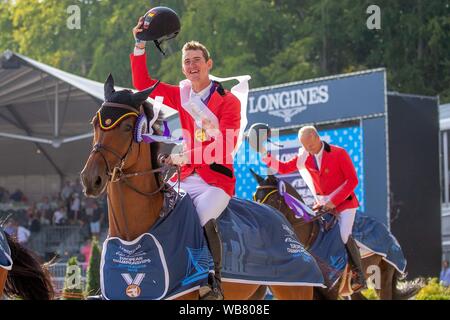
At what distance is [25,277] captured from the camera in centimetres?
791

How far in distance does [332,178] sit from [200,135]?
3.98 m

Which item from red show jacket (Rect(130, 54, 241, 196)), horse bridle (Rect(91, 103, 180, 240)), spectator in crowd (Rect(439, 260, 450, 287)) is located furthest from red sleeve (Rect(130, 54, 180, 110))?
spectator in crowd (Rect(439, 260, 450, 287))

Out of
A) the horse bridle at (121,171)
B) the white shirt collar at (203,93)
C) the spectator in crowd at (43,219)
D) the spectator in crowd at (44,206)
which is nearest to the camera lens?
the horse bridle at (121,171)

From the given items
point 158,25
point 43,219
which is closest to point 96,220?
point 43,219

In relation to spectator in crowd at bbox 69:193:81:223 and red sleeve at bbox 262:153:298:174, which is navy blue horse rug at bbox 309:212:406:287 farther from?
spectator in crowd at bbox 69:193:81:223

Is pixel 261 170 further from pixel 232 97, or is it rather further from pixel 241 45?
pixel 241 45

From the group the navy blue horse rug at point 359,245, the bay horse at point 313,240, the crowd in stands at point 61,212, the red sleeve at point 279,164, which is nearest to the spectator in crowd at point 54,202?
the crowd in stands at point 61,212

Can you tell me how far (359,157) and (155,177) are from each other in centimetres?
887

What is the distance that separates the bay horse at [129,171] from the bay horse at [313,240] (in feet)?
9.20

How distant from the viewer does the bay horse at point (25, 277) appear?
7.88 m

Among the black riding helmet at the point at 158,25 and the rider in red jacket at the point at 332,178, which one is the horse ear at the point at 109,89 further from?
the rider in red jacket at the point at 332,178

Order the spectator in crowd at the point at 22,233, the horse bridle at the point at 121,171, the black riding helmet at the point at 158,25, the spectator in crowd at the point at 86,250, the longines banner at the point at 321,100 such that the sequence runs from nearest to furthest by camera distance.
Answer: the horse bridle at the point at 121,171
the black riding helmet at the point at 158,25
the longines banner at the point at 321,100
the spectator in crowd at the point at 86,250
the spectator in crowd at the point at 22,233

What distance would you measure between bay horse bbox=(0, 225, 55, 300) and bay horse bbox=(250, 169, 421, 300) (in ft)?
8.27
